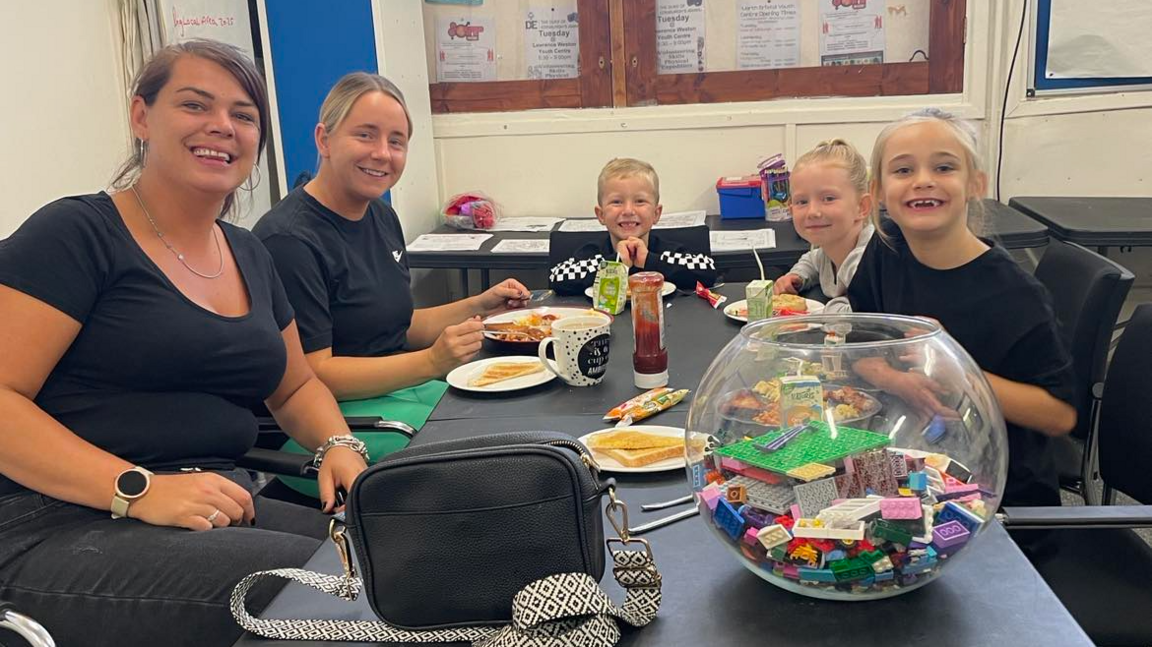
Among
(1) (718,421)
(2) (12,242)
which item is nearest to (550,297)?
(2) (12,242)

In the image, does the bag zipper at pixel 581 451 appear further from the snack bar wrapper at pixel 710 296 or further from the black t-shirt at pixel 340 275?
the snack bar wrapper at pixel 710 296

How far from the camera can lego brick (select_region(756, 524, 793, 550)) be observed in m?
0.81

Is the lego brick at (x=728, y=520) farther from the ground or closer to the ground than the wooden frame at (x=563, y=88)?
closer to the ground

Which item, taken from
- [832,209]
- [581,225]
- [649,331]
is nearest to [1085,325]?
[832,209]

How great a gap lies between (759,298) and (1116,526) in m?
0.82

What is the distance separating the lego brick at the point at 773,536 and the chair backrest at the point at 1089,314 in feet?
3.44

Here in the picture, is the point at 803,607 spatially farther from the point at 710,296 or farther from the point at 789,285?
the point at 789,285

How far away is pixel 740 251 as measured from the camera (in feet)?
9.63

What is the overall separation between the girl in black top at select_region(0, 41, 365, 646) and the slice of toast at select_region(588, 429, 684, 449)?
0.42m

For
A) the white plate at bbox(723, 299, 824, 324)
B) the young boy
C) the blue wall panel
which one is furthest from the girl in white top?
the blue wall panel

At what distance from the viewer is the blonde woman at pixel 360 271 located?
1.86m

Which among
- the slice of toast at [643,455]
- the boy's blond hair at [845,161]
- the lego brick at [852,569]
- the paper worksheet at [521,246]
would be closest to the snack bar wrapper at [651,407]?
the slice of toast at [643,455]

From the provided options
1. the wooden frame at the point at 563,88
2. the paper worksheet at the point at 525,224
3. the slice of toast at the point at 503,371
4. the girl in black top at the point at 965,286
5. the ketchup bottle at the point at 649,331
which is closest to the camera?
the girl in black top at the point at 965,286

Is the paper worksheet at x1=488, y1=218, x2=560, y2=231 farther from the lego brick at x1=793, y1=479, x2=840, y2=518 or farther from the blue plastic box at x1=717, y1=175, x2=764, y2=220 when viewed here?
the lego brick at x1=793, y1=479, x2=840, y2=518
